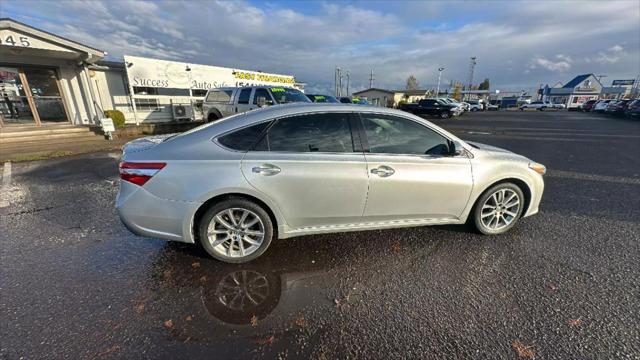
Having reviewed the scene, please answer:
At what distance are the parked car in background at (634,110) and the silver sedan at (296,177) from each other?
96.2 feet

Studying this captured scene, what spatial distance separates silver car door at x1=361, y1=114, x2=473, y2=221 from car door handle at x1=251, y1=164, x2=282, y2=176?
0.95m

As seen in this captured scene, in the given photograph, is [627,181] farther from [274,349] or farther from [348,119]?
[274,349]

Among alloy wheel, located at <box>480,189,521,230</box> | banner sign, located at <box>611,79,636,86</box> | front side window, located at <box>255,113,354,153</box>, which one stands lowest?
alloy wheel, located at <box>480,189,521,230</box>

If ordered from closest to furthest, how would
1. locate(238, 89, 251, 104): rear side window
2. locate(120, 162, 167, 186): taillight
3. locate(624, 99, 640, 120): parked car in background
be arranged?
locate(120, 162, 167, 186): taillight
locate(238, 89, 251, 104): rear side window
locate(624, 99, 640, 120): parked car in background

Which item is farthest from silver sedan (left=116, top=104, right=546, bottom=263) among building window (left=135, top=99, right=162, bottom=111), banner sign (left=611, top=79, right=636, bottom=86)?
banner sign (left=611, top=79, right=636, bottom=86)

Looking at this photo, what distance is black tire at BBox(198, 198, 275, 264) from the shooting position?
9.06 feet

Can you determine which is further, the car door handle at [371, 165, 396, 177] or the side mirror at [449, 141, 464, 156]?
the side mirror at [449, 141, 464, 156]

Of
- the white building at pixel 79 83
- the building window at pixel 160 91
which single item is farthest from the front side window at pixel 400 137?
the building window at pixel 160 91

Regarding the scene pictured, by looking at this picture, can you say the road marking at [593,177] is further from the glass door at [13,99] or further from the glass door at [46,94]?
the glass door at [13,99]

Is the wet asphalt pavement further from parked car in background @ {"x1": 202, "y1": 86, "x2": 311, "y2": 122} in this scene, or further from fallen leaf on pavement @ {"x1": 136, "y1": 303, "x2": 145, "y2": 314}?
parked car in background @ {"x1": 202, "y1": 86, "x2": 311, "y2": 122}

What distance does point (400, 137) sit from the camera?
10.2 feet

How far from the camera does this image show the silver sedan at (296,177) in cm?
268

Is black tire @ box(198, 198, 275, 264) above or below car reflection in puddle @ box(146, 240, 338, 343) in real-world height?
above

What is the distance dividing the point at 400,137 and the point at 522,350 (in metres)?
2.09
